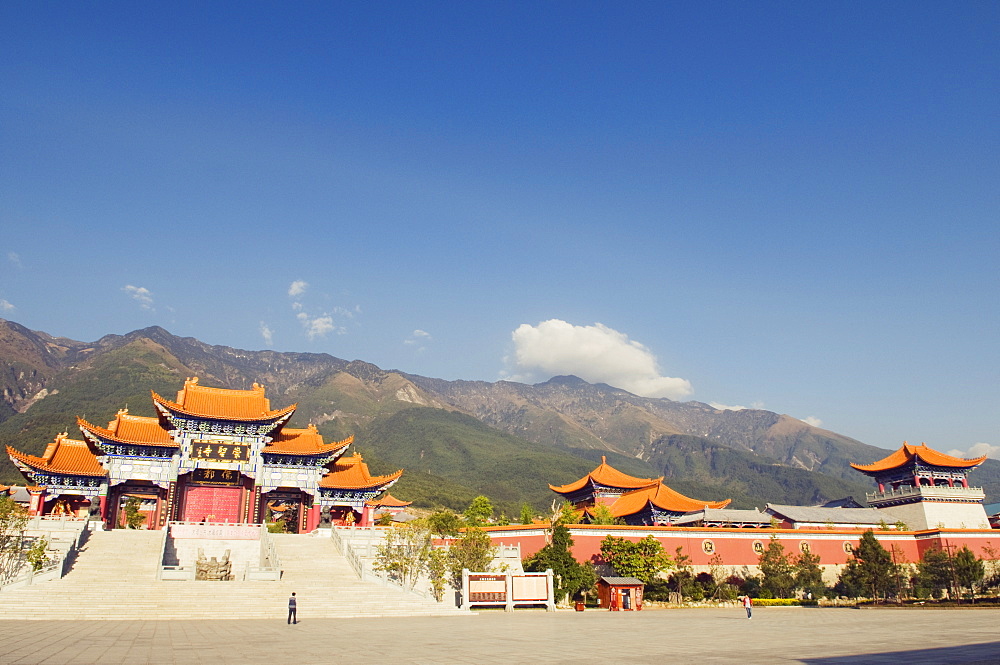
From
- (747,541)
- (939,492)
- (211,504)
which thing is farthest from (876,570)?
(211,504)

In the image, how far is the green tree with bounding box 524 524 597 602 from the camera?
1243 inches

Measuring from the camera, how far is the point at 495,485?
454ft

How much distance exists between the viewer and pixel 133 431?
127 ft

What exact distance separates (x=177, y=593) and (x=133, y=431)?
56.9ft

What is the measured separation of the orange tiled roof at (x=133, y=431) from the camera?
120 ft

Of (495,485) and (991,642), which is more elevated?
(495,485)

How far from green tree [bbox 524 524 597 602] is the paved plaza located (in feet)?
23.2

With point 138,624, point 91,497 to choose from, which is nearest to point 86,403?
point 91,497

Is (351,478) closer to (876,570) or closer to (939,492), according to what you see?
(876,570)

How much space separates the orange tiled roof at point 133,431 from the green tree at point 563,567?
20425 millimetres

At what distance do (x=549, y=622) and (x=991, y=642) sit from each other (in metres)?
12.1

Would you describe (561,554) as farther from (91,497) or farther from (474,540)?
(91,497)

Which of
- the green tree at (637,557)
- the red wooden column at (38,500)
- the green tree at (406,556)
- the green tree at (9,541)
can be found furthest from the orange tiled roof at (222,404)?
the green tree at (637,557)

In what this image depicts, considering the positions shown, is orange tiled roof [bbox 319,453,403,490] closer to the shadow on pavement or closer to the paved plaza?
the paved plaza
